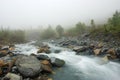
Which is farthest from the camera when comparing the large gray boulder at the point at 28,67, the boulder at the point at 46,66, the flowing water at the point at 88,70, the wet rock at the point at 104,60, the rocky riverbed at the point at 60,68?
the wet rock at the point at 104,60

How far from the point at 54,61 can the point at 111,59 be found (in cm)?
791

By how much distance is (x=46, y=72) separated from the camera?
15.7m

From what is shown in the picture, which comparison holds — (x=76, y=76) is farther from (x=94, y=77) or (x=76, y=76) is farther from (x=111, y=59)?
(x=111, y=59)

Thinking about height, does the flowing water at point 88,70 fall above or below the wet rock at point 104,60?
below

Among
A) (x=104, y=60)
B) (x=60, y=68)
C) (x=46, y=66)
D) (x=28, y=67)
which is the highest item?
(x=28, y=67)

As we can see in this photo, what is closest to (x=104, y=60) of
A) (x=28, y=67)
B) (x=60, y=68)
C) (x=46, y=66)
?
(x=60, y=68)

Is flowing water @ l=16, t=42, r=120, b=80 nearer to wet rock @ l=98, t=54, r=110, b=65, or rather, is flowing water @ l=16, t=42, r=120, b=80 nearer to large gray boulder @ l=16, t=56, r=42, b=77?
wet rock @ l=98, t=54, r=110, b=65

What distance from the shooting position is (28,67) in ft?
47.9

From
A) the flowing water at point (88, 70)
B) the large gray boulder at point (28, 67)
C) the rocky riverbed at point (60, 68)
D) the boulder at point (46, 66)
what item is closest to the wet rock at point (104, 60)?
the rocky riverbed at point (60, 68)

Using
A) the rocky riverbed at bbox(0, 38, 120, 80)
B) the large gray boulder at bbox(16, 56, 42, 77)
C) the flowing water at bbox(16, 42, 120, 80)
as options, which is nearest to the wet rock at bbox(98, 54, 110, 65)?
the rocky riverbed at bbox(0, 38, 120, 80)

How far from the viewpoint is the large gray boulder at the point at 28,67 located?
46.6 ft

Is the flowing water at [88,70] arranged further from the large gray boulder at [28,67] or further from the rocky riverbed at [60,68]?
the large gray boulder at [28,67]

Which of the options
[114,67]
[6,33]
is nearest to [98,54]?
[114,67]

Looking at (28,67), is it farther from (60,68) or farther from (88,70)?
(88,70)
